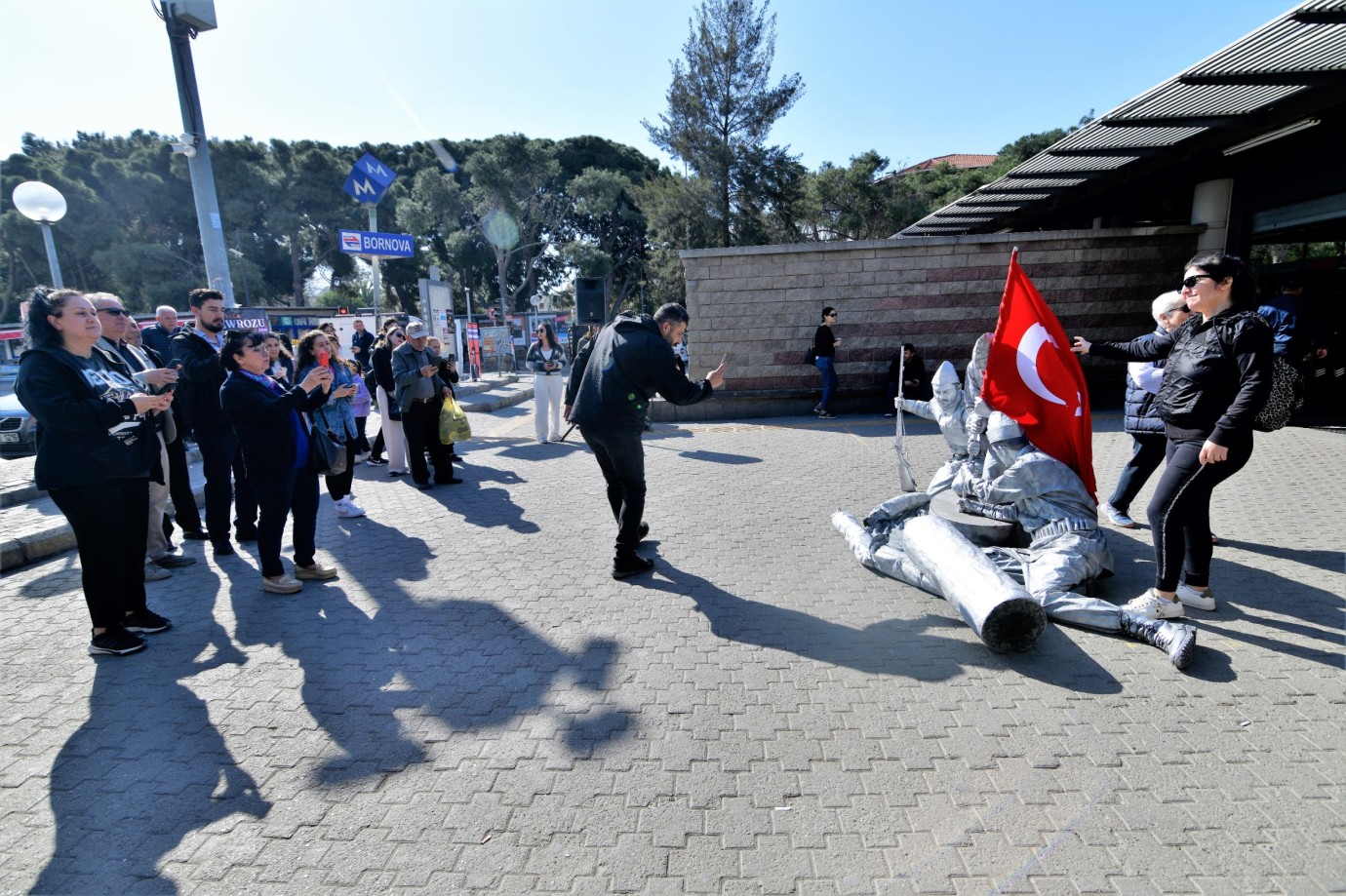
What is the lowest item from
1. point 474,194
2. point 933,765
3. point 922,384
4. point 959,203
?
point 933,765

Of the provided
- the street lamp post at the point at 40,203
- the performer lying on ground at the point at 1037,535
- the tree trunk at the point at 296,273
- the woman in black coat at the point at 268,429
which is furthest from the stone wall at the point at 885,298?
the tree trunk at the point at 296,273

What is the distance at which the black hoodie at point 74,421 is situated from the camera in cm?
344

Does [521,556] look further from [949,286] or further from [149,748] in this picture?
[949,286]

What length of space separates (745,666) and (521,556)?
2.37 meters

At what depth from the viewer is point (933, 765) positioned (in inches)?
108

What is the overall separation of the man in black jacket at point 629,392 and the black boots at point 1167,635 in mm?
2712

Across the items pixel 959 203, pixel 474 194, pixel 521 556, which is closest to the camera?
pixel 521 556

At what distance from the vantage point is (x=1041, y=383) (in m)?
4.67

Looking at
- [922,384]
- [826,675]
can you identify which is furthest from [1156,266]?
[826,675]

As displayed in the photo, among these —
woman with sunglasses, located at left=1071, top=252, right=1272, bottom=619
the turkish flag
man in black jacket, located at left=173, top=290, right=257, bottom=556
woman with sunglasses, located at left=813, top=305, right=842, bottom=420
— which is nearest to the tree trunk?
woman with sunglasses, located at left=813, top=305, right=842, bottom=420

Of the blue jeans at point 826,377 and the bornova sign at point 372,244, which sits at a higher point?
the bornova sign at point 372,244

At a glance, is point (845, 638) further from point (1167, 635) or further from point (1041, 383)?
point (1041, 383)

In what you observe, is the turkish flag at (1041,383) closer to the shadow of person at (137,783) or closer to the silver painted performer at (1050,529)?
the silver painted performer at (1050,529)

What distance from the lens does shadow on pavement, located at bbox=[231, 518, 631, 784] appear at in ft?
9.82
